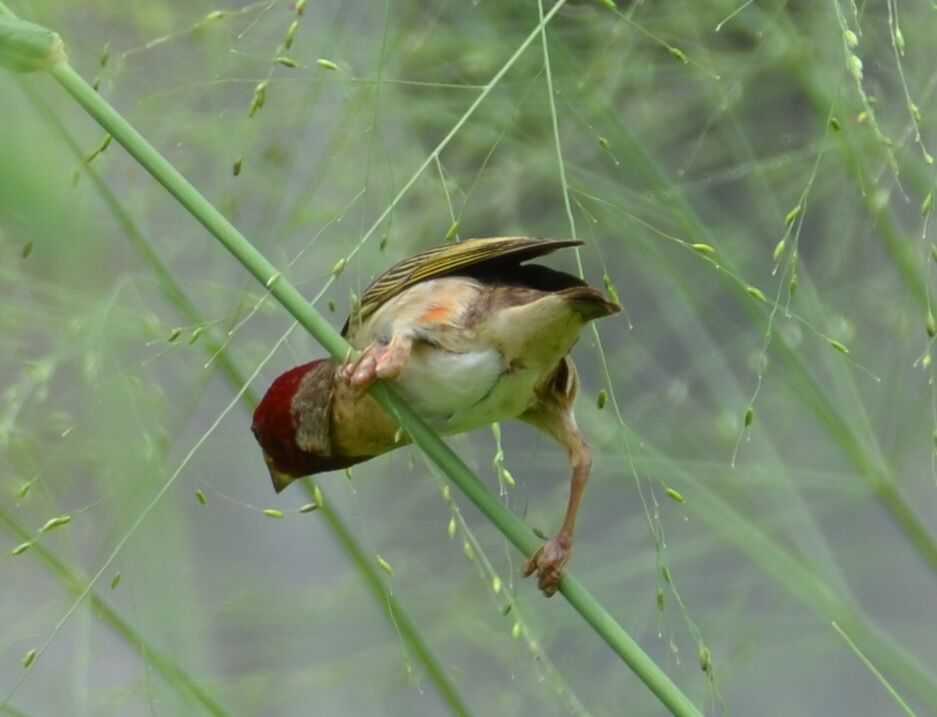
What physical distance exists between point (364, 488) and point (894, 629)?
3.48 feet

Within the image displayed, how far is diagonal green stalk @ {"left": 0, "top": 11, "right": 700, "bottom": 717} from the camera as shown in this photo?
1239 millimetres

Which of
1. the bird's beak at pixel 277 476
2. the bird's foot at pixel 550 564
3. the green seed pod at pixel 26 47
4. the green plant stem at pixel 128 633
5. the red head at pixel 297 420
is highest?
the green seed pod at pixel 26 47

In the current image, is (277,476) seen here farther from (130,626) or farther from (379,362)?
(130,626)

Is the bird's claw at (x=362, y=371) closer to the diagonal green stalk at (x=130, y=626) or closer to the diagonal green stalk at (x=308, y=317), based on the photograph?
the diagonal green stalk at (x=308, y=317)

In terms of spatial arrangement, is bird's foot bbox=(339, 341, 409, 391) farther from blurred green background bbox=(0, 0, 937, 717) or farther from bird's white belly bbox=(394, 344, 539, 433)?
blurred green background bbox=(0, 0, 937, 717)

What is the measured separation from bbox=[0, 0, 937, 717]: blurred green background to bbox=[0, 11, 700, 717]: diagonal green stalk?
0.72m

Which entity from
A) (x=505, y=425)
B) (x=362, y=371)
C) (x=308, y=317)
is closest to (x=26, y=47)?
(x=308, y=317)

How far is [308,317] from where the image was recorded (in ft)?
4.33

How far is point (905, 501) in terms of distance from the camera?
2512mm

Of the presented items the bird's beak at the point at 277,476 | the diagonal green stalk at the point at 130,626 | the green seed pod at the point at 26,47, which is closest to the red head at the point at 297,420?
the bird's beak at the point at 277,476

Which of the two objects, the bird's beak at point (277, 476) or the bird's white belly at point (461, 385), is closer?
the bird's white belly at point (461, 385)

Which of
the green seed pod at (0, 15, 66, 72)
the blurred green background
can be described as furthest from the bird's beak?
the green seed pod at (0, 15, 66, 72)

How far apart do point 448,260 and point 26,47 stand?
698 millimetres

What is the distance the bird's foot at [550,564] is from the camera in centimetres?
173
